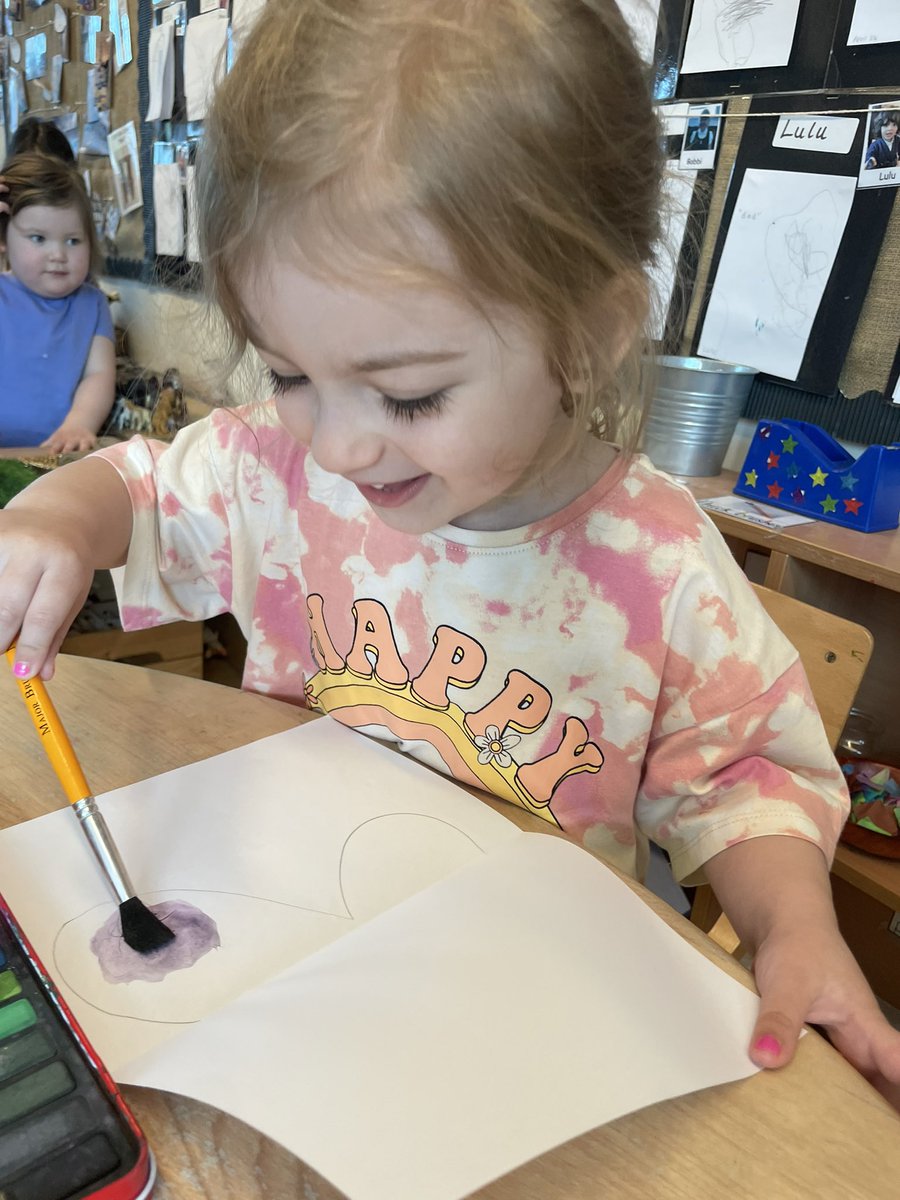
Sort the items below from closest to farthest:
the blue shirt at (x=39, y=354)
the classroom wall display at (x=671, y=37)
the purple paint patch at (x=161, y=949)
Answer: the purple paint patch at (x=161, y=949) < the classroom wall display at (x=671, y=37) < the blue shirt at (x=39, y=354)

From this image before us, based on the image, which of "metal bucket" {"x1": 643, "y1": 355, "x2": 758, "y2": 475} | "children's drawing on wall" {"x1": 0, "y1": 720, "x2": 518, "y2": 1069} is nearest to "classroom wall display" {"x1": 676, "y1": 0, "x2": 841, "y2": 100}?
"metal bucket" {"x1": 643, "y1": 355, "x2": 758, "y2": 475}

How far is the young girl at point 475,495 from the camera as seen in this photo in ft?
1.26

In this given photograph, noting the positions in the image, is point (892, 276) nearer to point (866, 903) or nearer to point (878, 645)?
point (878, 645)

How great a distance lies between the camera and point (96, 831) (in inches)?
15.6

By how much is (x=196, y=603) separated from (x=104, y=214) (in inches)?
79.1

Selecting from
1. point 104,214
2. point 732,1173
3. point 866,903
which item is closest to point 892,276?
point 866,903

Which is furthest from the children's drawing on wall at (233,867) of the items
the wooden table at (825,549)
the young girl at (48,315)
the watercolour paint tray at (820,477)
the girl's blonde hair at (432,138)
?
the young girl at (48,315)

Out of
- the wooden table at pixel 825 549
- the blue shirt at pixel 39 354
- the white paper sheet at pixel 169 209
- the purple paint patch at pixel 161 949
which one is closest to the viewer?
the purple paint patch at pixel 161 949

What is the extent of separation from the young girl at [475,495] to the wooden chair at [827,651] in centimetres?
9

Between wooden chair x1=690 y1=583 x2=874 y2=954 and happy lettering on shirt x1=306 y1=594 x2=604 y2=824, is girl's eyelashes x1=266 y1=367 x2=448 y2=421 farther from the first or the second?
wooden chair x1=690 y1=583 x2=874 y2=954

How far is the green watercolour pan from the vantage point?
248 millimetres

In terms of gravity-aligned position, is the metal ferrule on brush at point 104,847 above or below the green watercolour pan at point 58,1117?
below

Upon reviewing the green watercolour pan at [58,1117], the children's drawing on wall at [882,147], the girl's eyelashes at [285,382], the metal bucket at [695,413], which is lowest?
the green watercolour pan at [58,1117]

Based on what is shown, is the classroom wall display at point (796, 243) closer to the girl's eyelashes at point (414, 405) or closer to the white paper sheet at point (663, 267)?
the white paper sheet at point (663, 267)
